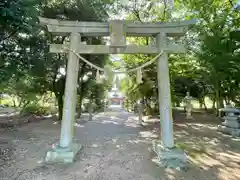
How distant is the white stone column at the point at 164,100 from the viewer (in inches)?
145

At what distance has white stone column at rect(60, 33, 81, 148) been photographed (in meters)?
3.64

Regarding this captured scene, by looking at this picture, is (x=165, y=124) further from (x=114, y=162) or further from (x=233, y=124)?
(x=233, y=124)

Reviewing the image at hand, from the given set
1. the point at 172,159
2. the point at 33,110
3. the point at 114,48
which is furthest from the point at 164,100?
the point at 33,110

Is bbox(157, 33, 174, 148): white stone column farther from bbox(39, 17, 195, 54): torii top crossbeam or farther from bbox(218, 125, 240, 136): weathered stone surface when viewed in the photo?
bbox(218, 125, 240, 136): weathered stone surface

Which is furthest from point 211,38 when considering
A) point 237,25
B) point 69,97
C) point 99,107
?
point 99,107

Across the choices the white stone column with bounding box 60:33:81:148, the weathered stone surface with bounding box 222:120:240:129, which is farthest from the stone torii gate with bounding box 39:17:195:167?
the weathered stone surface with bounding box 222:120:240:129

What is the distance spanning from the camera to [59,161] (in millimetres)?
3469

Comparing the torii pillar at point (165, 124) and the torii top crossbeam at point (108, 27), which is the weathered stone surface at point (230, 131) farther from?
the torii top crossbeam at point (108, 27)

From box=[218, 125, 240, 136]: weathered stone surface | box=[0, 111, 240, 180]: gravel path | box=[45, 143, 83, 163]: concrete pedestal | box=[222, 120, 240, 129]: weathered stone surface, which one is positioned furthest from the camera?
box=[222, 120, 240, 129]: weathered stone surface

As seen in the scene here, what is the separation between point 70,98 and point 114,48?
137 cm

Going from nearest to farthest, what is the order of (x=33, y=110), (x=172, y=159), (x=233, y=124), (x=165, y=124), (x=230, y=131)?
(x=172, y=159)
(x=165, y=124)
(x=230, y=131)
(x=233, y=124)
(x=33, y=110)

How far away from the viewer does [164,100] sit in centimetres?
377

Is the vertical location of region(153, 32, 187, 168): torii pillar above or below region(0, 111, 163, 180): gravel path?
above

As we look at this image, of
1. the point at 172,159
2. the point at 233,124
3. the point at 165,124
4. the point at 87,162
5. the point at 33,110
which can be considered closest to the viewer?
the point at 172,159
